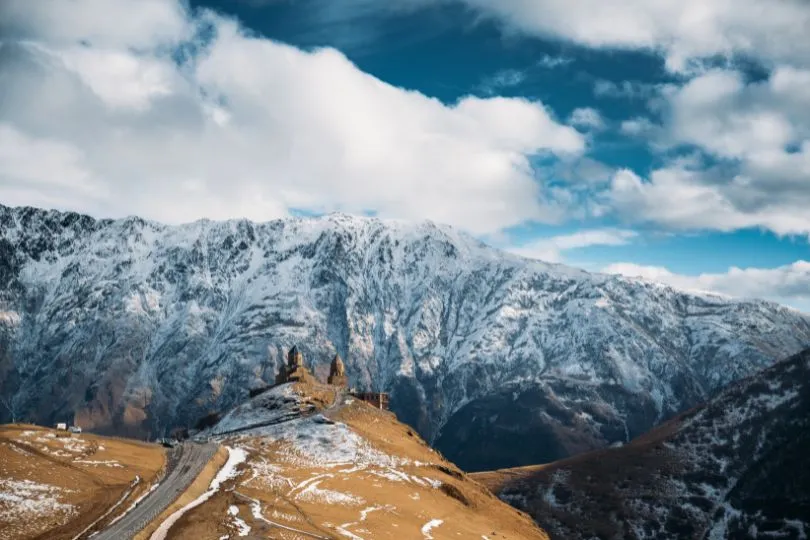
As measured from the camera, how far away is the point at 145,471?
125125mm

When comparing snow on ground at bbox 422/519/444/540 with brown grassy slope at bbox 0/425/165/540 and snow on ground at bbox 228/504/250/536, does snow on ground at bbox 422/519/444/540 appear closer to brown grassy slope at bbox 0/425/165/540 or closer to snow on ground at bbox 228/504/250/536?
snow on ground at bbox 228/504/250/536

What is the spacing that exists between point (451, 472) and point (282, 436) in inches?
1423

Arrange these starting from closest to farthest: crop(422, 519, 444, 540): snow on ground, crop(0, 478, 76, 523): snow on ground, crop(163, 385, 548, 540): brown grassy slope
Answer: crop(0, 478, 76, 523): snow on ground → crop(163, 385, 548, 540): brown grassy slope → crop(422, 519, 444, 540): snow on ground

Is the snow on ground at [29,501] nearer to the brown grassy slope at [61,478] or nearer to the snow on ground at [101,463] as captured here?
the brown grassy slope at [61,478]

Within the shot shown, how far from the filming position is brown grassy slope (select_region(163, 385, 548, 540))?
99188 millimetres

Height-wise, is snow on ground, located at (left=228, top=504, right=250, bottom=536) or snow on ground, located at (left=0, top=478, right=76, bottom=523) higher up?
snow on ground, located at (left=228, top=504, right=250, bottom=536)

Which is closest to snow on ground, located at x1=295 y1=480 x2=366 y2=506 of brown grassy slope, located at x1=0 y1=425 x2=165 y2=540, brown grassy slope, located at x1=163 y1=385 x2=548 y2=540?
brown grassy slope, located at x1=163 y1=385 x2=548 y2=540

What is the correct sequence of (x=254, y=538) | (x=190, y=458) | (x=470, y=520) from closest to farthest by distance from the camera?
1. (x=254, y=538)
2. (x=470, y=520)
3. (x=190, y=458)

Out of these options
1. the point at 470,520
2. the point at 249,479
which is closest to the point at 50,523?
the point at 249,479

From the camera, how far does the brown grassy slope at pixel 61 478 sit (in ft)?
310

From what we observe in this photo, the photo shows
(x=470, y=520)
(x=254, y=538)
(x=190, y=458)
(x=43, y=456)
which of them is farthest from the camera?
(x=190, y=458)

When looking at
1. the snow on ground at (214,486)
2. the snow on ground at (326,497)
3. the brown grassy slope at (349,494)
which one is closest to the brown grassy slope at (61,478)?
the snow on ground at (214,486)

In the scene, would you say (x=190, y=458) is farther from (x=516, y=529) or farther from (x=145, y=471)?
(x=516, y=529)

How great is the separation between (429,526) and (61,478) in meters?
52.4
